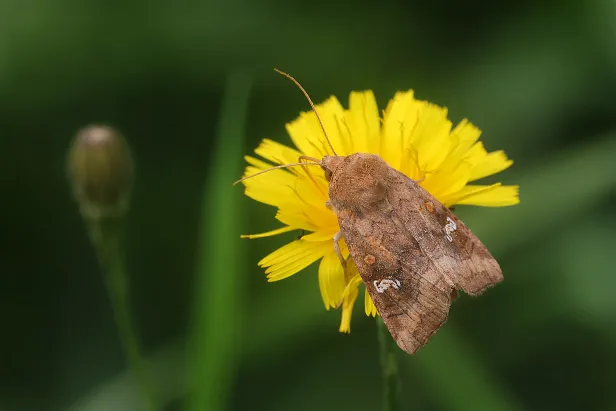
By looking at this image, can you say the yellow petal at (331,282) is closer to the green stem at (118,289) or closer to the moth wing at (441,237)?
the moth wing at (441,237)

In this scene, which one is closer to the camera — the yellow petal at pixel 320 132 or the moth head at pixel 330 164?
the moth head at pixel 330 164

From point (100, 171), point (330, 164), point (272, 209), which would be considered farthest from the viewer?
point (272, 209)

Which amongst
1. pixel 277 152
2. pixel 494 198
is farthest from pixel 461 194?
pixel 277 152

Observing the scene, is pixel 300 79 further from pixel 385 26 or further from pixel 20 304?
pixel 20 304

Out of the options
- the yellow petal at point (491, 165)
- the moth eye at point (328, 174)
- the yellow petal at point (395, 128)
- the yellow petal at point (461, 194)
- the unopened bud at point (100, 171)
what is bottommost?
the yellow petal at point (461, 194)

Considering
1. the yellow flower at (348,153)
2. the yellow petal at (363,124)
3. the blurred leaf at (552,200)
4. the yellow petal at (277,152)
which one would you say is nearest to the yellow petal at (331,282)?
the yellow flower at (348,153)

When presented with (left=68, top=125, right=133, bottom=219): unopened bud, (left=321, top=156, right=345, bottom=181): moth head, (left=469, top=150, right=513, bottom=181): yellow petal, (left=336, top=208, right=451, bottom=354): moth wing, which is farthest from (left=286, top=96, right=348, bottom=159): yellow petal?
(left=68, top=125, right=133, bottom=219): unopened bud

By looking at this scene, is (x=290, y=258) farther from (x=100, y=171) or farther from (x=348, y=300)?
(x=100, y=171)
